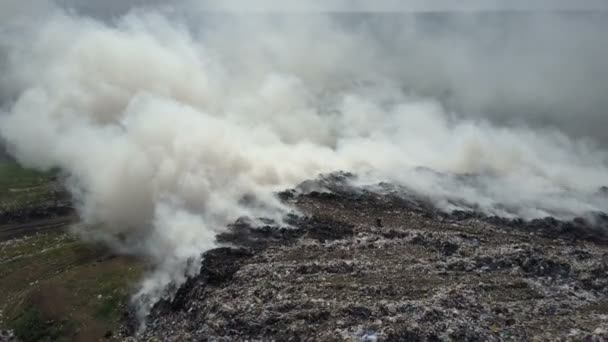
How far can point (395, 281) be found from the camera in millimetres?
43656

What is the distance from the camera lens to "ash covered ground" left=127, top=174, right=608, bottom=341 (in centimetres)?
3769

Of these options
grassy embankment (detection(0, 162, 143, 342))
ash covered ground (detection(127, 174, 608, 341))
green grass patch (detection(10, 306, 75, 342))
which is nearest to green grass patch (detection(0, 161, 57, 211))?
grassy embankment (detection(0, 162, 143, 342))

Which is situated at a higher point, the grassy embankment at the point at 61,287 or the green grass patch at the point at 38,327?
the grassy embankment at the point at 61,287

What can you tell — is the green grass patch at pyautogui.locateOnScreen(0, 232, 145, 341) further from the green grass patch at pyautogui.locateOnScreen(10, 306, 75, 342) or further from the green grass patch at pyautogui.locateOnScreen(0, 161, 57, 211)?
the green grass patch at pyautogui.locateOnScreen(0, 161, 57, 211)

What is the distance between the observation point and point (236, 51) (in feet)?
470

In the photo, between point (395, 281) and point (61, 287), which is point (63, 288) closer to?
point (61, 287)

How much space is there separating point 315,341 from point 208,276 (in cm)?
1307

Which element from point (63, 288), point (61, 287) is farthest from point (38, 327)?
point (61, 287)

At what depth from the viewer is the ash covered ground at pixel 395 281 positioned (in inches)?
1484

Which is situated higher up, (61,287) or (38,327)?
(61,287)

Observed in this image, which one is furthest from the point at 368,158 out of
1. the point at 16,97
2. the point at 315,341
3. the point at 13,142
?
the point at 16,97

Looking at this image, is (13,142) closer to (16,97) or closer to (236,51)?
(16,97)

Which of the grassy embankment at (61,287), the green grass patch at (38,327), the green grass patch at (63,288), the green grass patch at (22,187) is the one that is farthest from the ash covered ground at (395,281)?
the green grass patch at (22,187)

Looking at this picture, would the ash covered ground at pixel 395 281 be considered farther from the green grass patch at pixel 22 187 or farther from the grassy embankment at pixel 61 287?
the green grass patch at pixel 22 187
